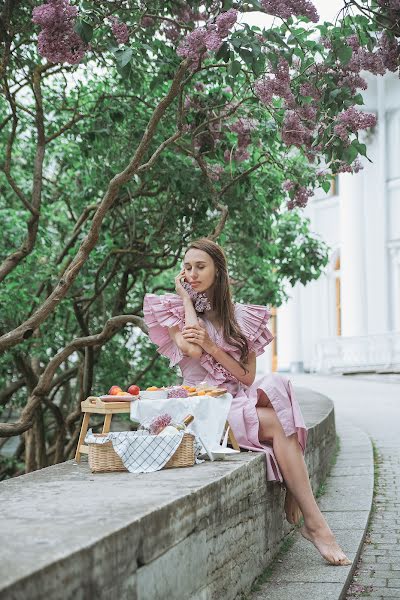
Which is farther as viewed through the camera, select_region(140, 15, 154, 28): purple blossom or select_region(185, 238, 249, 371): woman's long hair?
select_region(140, 15, 154, 28): purple blossom

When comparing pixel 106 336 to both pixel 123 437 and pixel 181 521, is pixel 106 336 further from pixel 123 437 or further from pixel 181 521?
pixel 181 521

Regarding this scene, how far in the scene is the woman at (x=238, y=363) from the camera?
15.6ft

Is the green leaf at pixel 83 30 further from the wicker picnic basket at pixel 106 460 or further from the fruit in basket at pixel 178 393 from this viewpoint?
the wicker picnic basket at pixel 106 460

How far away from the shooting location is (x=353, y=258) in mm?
28922

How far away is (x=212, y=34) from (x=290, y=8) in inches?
19.7

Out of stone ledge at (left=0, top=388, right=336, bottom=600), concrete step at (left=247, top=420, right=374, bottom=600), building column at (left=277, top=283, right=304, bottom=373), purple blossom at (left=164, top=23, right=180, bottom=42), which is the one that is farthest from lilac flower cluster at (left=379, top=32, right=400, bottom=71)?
building column at (left=277, top=283, right=304, bottom=373)

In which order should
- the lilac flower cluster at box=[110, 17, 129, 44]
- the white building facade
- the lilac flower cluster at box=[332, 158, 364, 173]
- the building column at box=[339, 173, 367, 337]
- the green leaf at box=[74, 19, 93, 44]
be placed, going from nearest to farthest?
the green leaf at box=[74, 19, 93, 44] < the lilac flower cluster at box=[110, 17, 129, 44] < the lilac flower cluster at box=[332, 158, 364, 173] < the white building facade < the building column at box=[339, 173, 367, 337]

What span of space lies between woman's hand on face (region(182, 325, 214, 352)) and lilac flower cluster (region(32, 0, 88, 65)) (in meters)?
1.64

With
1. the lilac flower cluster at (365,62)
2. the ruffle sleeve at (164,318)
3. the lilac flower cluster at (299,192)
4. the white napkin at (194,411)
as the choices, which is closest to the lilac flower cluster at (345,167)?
the lilac flower cluster at (299,192)

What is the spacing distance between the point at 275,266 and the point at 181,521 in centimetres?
934

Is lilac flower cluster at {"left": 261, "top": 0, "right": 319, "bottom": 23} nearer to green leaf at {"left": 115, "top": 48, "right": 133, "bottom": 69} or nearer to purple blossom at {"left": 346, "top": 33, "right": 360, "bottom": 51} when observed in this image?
purple blossom at {"left": 346, "top": 33, "right": 360, "bottom": 51}

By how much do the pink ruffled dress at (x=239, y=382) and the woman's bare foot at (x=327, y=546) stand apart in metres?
0.31

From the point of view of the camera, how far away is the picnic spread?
415 cm

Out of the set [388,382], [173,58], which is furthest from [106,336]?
[388,382]
